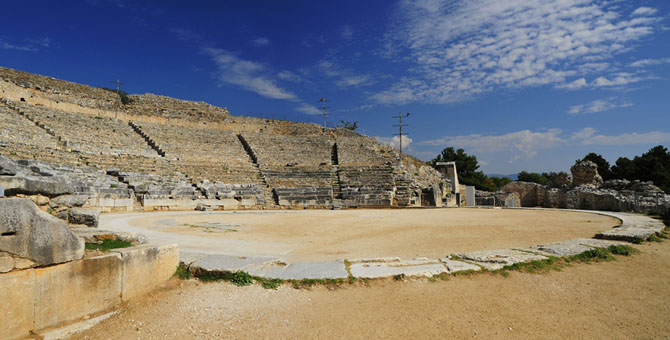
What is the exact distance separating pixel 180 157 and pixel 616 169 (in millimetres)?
43807

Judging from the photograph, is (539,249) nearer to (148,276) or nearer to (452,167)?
(148,276)

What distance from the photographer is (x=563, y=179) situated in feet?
75.7

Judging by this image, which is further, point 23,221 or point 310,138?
point 310,138

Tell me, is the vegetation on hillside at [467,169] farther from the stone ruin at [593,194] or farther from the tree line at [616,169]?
the stone ruin at [593,194]

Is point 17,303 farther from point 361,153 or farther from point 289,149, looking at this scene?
point 361,153

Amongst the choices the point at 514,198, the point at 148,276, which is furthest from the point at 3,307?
the point at 514,198

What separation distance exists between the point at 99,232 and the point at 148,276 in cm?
130

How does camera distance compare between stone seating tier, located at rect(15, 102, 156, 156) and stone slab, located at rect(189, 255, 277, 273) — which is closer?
stone slab, located at rect(189, 255, 277, 273)

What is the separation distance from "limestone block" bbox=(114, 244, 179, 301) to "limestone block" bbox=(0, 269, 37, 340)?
2.35 feet

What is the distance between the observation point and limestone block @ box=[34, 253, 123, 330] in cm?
259

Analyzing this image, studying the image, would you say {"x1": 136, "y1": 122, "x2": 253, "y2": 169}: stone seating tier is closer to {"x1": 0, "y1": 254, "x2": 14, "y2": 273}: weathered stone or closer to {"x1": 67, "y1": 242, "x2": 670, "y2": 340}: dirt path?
{"x1": 67, "y1": 242, "x2": 670, "y2": 340}: dirt path

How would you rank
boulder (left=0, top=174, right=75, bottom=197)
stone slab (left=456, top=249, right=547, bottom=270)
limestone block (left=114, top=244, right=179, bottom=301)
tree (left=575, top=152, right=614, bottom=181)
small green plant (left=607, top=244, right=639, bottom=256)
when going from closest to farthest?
limestone block (left=114, top=244, right=179, bottom=301), boulder (left=0, top=174, right=75, bottom=197), stone slab (left=456, top=249, right=547, bottom=270), small green plant (left=607, top=244, right=639, bottom=256), tree (left=575, top=152, right=614, bottom=181)

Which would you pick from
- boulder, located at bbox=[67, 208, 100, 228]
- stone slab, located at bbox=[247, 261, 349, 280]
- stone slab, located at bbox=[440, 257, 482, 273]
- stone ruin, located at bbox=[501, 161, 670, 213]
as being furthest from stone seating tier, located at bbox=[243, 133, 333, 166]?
stone slab, located at bbox=[440, 257, 482, 273]

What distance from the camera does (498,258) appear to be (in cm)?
471
